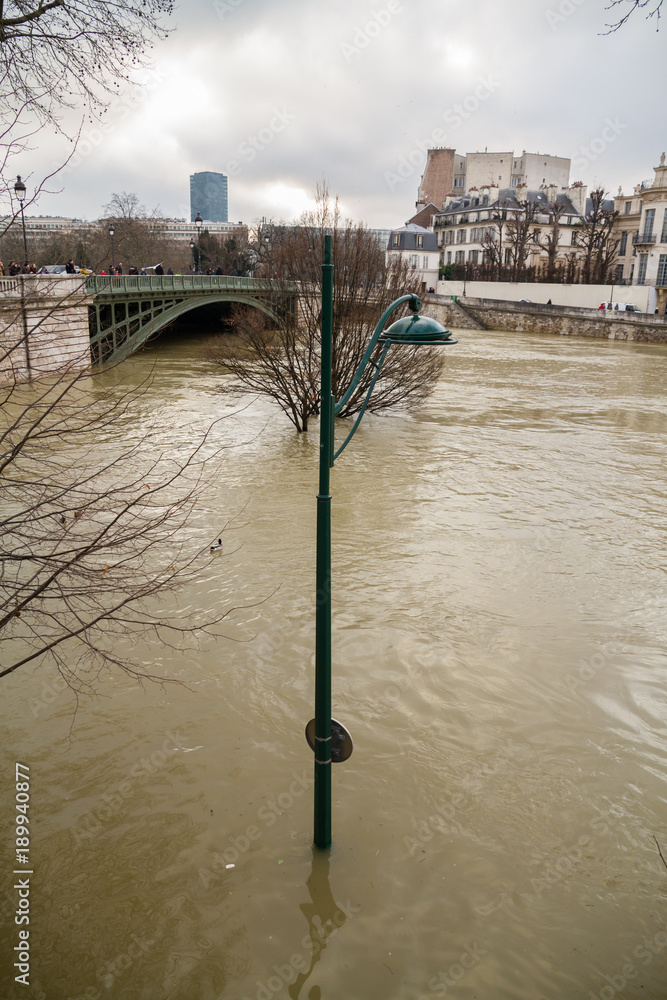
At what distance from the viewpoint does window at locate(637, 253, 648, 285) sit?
53341 millimetres

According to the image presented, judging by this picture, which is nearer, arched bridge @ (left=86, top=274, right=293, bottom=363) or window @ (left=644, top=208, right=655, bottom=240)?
arched bridge @ (left=86, top=274, right=293, bottom=363)

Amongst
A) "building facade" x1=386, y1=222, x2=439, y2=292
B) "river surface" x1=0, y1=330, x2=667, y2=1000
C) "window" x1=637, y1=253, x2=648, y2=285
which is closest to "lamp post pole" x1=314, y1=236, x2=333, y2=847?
"river surface" x1=0, y1=330, x2=667, y2=1000

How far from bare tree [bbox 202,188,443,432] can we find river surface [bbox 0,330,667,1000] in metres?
6.17

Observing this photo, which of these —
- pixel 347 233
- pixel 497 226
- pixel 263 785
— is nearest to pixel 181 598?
pixel 263 785

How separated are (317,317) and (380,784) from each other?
500 inches

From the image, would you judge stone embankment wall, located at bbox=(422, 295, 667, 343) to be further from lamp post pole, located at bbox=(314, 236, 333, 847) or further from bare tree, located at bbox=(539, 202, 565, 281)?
lamp post pole, located at bbox=(314, 236, 333, 847)

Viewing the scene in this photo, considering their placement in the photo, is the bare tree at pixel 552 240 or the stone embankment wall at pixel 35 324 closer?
the stone embankment wall at pixel 35 324

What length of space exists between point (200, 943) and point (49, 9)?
321 inches

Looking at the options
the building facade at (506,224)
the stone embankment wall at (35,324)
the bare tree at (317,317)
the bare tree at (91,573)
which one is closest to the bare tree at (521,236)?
the building facade at (506,224)

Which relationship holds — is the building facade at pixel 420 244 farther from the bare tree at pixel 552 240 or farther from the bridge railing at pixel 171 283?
the bridge railing at pixel 171 283

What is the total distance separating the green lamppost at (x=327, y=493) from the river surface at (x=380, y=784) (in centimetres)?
93

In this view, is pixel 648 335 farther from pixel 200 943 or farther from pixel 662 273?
pixel 200 943

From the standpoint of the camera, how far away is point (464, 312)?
2223 inches

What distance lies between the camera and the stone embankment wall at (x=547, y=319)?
45469 millimetres
